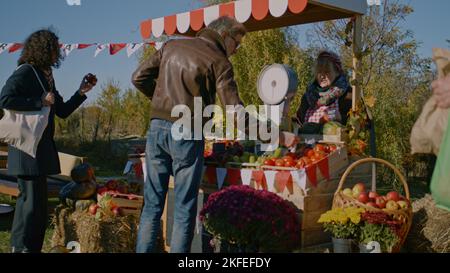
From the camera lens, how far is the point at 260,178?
407cm

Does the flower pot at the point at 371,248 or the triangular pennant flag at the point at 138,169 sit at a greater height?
the triangular pennant flag at the point at 138,169

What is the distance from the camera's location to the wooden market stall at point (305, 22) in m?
3.94

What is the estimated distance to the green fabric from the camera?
5.63 feet

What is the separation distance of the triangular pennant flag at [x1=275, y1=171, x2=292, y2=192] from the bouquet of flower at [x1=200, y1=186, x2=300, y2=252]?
0.13m

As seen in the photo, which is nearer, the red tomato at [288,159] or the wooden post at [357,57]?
the red tomato at [288,159]

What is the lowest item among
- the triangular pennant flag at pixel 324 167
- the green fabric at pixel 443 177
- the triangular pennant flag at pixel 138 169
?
the triangular pennant flag at pixel 138 169

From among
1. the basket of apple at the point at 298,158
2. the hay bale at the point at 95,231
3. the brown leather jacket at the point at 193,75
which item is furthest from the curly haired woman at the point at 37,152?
the basket of apple at the point at 298,158

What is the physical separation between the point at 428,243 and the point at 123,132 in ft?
45.5

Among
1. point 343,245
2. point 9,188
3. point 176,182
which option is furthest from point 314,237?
point 9,188

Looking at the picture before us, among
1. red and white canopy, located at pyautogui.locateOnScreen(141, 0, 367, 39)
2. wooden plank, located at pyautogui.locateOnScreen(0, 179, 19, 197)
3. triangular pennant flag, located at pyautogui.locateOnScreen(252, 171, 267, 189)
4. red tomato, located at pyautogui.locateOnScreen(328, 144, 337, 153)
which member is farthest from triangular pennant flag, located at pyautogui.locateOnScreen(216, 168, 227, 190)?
wooden plank, located at pyautogui.locateOnScreen(0, 179, 19, 197)

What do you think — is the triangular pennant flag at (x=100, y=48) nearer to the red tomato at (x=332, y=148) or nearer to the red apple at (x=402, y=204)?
the red tomato at (x=332, y=148)

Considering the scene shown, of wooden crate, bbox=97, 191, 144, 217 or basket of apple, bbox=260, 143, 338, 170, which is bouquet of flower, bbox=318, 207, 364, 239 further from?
wooden crate, bbox=97, 191, 144, 217

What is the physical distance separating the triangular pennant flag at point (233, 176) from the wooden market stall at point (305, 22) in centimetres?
1
